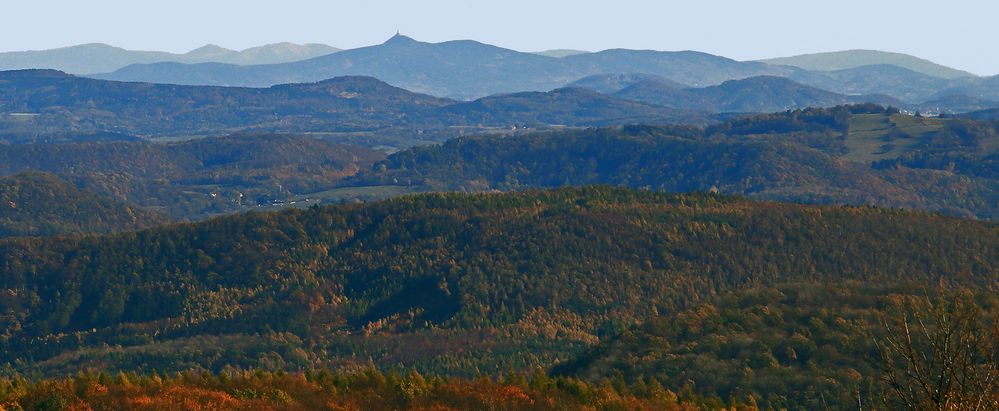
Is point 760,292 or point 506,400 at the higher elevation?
point 506,400

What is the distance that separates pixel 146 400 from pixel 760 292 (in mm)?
94758

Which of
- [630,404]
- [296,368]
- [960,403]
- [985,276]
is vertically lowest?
[296,368]

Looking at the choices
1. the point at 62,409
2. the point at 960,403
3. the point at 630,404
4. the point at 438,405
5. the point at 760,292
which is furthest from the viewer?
the point at 760,292

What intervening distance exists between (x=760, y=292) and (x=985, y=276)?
2312 inches

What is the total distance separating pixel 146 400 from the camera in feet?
241

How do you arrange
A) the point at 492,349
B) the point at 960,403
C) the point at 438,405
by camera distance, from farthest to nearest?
the point at 492,349
the point at 438,405
the point at 960,403

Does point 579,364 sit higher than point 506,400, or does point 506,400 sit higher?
point 506,400

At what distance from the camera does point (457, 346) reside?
7648 inches

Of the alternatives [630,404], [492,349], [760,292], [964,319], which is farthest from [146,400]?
[492,349]

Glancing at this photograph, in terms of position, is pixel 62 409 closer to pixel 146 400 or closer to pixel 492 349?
pixel 146 400

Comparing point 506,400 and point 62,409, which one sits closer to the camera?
point 62,409

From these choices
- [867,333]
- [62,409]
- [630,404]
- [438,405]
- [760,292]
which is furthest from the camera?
[760,292]

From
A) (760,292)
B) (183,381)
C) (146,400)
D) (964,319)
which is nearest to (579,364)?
(760,292)

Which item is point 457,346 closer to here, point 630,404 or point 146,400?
point 630,404
